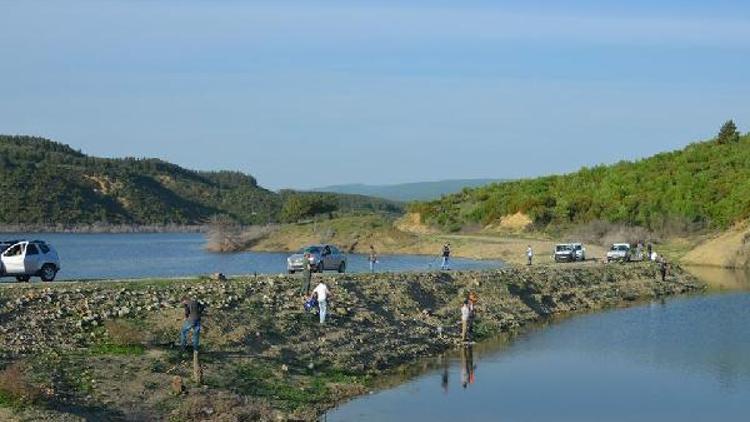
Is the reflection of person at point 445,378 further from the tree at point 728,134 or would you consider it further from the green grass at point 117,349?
the tree at point 728,134

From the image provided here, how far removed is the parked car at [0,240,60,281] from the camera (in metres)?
44.6

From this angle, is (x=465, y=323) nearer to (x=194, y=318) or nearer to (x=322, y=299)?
(x=322, y=299)

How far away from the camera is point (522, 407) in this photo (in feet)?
103

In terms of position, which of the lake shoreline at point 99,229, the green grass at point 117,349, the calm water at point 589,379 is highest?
the lake shoreline at point 99,229

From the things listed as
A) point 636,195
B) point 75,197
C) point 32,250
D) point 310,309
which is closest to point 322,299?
point 310,309

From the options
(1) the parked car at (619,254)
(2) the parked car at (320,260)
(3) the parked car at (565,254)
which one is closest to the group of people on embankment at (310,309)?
(2) the parked car at (320,260)

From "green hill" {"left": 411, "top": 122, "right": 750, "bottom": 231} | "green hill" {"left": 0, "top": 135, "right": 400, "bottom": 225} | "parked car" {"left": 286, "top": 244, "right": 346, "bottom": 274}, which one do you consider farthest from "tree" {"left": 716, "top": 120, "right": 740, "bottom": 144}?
"parked car" {"left": 286, "top": 244, "right": 346, "bottom": 274}

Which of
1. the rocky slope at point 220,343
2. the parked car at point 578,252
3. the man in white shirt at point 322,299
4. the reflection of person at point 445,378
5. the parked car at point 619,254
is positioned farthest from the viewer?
the parked car at point 578,252

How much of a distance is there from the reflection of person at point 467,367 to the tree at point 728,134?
111 m

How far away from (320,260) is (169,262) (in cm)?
3437

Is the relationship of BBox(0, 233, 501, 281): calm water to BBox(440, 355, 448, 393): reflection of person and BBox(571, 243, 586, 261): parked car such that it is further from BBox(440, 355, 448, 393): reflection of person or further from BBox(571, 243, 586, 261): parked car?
BBox(440, 355, 448, 393): reflection of person

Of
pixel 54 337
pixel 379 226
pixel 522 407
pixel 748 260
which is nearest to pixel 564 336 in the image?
pixel 522 407

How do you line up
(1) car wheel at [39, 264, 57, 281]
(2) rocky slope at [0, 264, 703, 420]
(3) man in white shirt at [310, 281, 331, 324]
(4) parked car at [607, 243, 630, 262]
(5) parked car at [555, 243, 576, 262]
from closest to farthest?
1. (2) rocky slope at [0, 264, 703, 420]
2. (3) man in white shirt at [310, 281, 331, 324]
3. (1) car wheel at [39, 264, 57, 281]
4. (5) parked car at [555, 243, 576, 262]
5. (4) parked car at [607, 243, 630, 262]

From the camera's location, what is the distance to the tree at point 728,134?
144350mm
